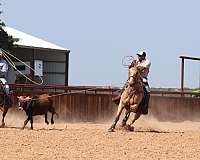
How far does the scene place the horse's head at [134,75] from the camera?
1506 centimetres

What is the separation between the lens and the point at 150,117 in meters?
22.5

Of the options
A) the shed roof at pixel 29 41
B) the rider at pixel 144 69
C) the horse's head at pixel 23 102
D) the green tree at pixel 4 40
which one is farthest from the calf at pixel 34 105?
the shed roof at pixel 29 41

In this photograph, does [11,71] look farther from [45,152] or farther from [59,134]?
[45,152]

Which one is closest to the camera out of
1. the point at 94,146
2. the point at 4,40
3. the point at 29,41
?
the point at 94,146

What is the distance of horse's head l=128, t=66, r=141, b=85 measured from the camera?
1506 centimetres

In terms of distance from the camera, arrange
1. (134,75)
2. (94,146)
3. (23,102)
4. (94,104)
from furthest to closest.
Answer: (94,104)
(23,102)
(134,75)
(94,146)

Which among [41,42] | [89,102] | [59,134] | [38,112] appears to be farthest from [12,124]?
[41,42]

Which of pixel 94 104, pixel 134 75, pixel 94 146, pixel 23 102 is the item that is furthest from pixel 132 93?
pixel 94 104

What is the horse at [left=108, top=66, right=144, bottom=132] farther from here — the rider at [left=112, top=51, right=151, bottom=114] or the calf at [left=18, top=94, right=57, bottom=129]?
the calf at [left=18, top=94, right=57, bottom=129]

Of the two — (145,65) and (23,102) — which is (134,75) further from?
(23,102)

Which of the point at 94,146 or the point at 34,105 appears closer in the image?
the point at 94,146

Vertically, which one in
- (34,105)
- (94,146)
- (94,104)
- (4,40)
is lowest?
(94,146)

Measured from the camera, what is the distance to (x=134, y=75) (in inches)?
594

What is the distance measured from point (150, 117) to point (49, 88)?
3781mm
